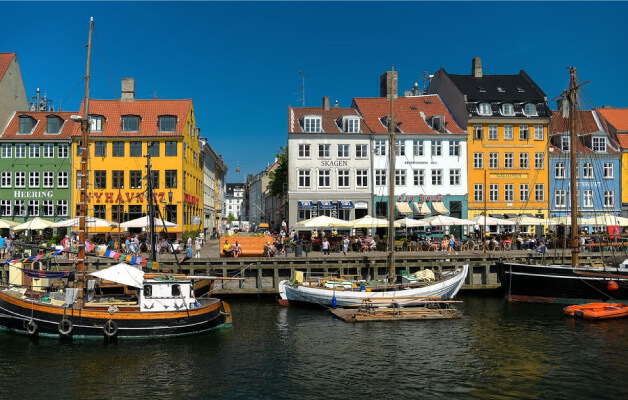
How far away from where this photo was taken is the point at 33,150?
2136 inches

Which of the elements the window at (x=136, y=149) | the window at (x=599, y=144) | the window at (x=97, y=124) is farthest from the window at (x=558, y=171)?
the window at (x=97, y=124)

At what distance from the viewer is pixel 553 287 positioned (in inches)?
1288

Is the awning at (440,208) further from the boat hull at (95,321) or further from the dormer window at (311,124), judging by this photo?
the boat hull at (95,321)

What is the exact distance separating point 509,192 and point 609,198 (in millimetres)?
10610

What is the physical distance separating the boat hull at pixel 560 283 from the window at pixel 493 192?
79.7 ft

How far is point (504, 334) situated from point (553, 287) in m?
8.97

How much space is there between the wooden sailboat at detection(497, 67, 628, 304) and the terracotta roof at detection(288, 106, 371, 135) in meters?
25.6

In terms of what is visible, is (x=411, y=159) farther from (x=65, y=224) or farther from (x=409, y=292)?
(x=65, y=224)

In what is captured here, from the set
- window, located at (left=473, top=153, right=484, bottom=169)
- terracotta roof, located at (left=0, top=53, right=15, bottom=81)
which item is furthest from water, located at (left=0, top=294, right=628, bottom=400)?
terracotta roof, located at (left=0, top=53, right=15, bottom=81)

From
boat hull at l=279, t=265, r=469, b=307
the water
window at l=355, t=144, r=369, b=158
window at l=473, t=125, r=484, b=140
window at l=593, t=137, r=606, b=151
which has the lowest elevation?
the water

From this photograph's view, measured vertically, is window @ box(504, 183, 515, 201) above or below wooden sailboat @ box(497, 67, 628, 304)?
above

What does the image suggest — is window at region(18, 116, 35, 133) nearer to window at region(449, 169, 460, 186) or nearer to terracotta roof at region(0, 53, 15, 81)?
terracotta roof at region(0, 53, 15, 81)

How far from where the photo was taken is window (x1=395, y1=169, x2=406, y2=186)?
5575 centimetres

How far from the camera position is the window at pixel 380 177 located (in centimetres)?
5562
